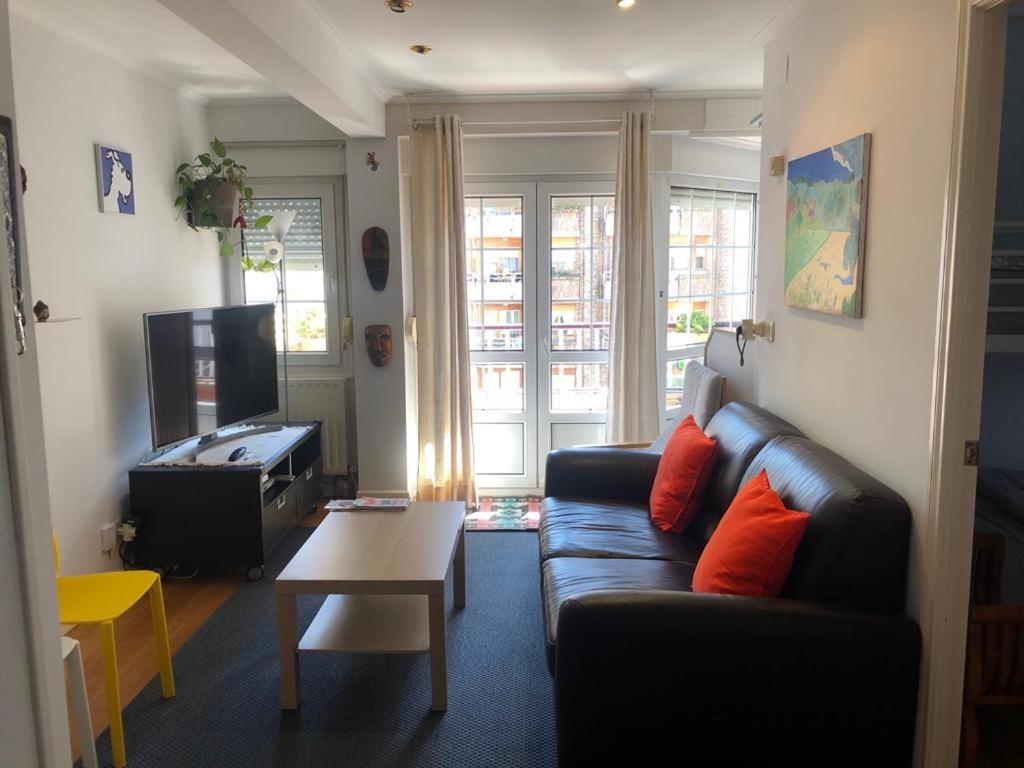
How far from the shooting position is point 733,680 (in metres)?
1.94

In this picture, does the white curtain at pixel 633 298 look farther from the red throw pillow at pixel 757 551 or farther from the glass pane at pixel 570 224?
the red throw pillow at pixel 757 551

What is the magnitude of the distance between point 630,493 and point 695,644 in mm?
1542

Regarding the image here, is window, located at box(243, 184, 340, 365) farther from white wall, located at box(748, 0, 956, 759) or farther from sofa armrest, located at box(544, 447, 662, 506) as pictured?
white wall, located at box(748, 0, 956, 759)

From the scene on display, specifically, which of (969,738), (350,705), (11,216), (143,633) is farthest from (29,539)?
(969,738)

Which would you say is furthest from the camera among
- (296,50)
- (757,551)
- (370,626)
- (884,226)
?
(296,50)

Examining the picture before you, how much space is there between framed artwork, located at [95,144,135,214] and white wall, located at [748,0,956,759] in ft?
9.86

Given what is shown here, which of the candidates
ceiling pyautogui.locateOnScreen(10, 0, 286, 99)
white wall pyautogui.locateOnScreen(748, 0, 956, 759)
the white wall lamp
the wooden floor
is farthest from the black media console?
white wall pyautogui.locateOnScreen(748, 0, 956, 759)

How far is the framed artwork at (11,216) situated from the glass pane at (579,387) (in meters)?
3.57

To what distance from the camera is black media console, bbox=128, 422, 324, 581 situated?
3531mm

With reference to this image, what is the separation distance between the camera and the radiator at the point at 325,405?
4.79m

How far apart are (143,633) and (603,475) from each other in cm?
206

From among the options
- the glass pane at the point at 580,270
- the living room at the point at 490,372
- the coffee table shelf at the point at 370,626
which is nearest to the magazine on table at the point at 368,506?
the living room at the point at 490,372

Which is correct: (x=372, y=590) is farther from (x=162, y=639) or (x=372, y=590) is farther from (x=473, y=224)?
(x=473, y=224)

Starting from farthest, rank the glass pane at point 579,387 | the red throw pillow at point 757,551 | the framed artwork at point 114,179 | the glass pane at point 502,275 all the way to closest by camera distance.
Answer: the glass pane at point 579,387
the glass pane at point 502,275
the framed artwork at point 114,179
the red throw pillow at point 757,551
